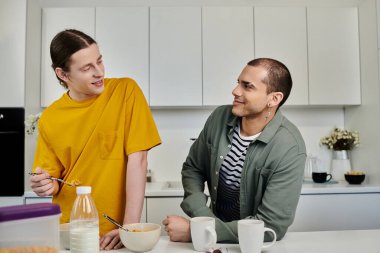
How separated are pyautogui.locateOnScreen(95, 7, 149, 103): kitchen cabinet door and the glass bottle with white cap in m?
2.00

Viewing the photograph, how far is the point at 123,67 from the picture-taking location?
2900 millimetres

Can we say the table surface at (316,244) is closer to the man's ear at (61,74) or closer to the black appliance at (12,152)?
the man's ear at (61,74)

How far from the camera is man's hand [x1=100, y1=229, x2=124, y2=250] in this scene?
3.69 feet

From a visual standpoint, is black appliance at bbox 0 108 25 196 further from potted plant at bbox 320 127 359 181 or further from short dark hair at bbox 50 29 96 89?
potted plant at bbox 320 127 359 181

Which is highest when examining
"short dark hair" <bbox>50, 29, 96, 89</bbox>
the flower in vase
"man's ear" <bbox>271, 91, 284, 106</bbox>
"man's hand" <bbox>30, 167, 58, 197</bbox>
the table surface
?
"short dark hair" <bbox>50, 29, 96, 89</bbox>

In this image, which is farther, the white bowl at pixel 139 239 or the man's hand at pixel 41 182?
the man's hand at pixel 41 182

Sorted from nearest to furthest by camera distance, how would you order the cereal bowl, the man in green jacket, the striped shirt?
the man in green jacket
the striped shirt
the cereal bowl

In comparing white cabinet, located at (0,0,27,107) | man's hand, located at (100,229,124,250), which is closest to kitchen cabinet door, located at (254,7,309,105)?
white cabinet, located at (0,0,27,107)

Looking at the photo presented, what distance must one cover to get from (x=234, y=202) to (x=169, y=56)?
1744 mm

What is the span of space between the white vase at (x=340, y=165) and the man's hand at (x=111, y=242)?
98.2 inches

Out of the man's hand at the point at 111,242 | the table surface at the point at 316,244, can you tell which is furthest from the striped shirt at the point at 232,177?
the man's hand at the point at 111,242

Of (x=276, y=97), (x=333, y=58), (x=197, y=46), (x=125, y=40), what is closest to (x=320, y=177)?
(x=333, y=58)

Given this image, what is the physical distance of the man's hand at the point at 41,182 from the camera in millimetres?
1199

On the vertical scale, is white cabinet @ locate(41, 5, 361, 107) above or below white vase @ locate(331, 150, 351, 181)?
above
